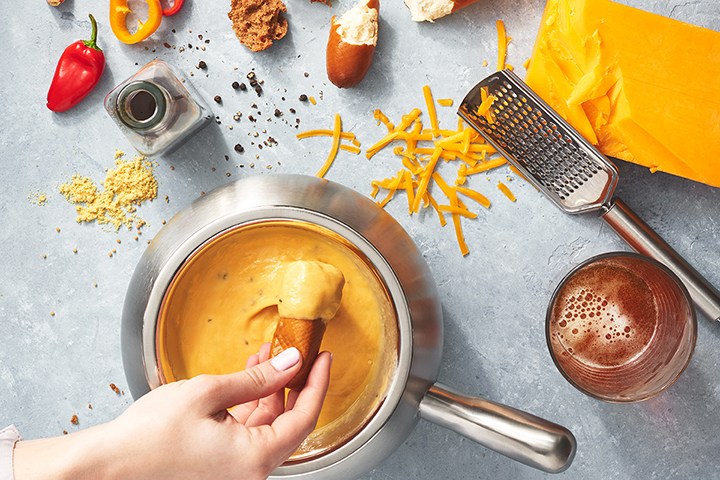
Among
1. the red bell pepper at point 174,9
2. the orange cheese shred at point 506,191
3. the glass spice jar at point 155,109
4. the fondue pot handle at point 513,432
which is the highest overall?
the red bell pepper at point 174,9

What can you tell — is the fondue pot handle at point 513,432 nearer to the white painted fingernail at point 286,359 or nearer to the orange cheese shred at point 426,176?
the white painted fingernail at point 286,359

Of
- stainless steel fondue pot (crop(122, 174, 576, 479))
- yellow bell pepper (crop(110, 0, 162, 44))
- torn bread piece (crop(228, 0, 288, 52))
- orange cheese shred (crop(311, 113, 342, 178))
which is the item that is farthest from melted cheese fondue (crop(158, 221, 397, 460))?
yellow bell pepper (crop(110, 0, 162, 44))

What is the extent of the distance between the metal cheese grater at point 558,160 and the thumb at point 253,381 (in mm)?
721

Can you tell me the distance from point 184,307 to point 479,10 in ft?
3.29

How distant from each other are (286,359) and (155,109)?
0.73 m

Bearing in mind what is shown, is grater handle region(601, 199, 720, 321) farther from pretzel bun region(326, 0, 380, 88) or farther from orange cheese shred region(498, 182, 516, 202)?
pretzel bun region(326, 0, 380, 88)

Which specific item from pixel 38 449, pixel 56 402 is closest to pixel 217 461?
pixel 38 449

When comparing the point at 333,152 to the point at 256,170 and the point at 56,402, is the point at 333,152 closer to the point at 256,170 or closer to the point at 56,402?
the point at 256,170

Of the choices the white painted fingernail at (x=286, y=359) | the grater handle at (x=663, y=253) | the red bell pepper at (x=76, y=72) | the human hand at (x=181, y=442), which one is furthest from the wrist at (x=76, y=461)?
the grater handle at (x=663, y=253)

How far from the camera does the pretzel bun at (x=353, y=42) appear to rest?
46.3 inches

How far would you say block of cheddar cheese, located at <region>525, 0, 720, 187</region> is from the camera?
3.59ft

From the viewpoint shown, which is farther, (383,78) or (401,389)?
(383,78)

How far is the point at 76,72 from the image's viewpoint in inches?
49.7

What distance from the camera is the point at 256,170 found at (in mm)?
1285
